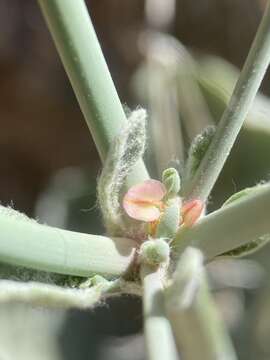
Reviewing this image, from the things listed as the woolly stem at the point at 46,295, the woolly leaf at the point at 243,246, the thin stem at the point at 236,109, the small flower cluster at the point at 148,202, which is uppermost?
the thin stem at the point at 236,109

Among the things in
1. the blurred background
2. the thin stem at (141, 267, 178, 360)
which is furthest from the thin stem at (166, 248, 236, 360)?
the blurred background

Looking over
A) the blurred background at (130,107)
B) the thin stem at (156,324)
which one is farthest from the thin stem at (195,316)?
the blurred background at (130,107)

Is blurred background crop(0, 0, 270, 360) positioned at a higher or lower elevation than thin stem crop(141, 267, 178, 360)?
higher

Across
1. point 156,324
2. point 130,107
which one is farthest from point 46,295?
point 130,107

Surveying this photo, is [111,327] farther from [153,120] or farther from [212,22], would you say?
[212,22]

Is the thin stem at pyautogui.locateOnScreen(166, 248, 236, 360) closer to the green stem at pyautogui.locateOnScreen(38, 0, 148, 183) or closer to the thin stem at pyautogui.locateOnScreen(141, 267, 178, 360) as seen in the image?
the thin stem at pyautogui.locateOnScreen(141, 267, 178, 360)

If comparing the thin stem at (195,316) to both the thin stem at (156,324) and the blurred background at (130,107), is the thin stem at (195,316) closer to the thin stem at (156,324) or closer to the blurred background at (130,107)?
the thin stem at (156,324)

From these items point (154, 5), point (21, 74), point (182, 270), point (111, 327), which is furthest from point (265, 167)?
point (21, 74)

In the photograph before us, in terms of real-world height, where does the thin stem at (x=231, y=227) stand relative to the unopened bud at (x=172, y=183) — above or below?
below
